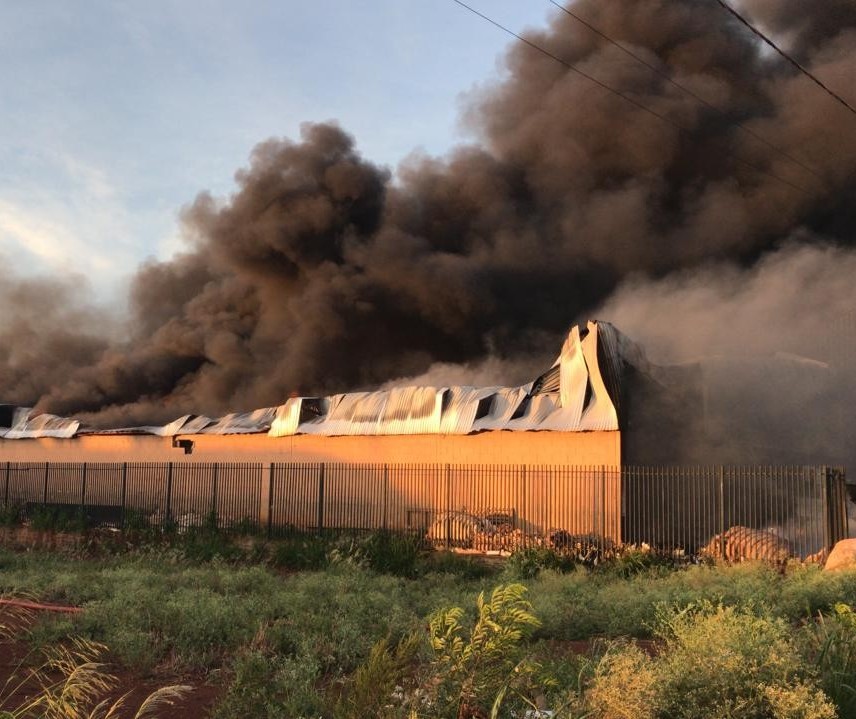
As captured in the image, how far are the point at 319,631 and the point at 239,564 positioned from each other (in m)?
8.21

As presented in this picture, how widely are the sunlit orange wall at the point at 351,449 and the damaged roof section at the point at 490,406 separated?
12.1 inches

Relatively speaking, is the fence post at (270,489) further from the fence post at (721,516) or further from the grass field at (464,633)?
the fence post at (721,516)

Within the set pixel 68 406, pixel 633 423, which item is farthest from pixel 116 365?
pixel 633 423

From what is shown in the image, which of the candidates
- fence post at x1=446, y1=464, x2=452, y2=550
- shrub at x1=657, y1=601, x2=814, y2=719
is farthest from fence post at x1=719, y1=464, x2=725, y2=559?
shrub at x1=657, y1=601, x2=814, y2=719

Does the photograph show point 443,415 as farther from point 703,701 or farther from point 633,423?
point 703,701

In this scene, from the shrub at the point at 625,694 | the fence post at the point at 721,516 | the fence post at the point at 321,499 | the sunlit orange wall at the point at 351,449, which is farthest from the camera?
the fence post at the point at 321,499

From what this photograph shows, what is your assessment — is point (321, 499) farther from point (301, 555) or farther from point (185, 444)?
point (185, 444)

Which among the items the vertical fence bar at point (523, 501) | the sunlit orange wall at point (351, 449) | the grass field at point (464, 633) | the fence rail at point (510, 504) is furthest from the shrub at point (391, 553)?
the sunlit orange wall at point (351, 449)

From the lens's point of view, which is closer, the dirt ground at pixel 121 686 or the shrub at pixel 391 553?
the dirt ground at pixel 121 686

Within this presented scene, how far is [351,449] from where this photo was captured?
21391mm

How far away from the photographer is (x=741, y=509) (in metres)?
17.6

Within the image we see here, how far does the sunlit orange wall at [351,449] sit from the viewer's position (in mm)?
18297

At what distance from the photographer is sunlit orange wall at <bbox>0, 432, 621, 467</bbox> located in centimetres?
1830

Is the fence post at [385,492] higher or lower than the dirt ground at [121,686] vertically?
higher
